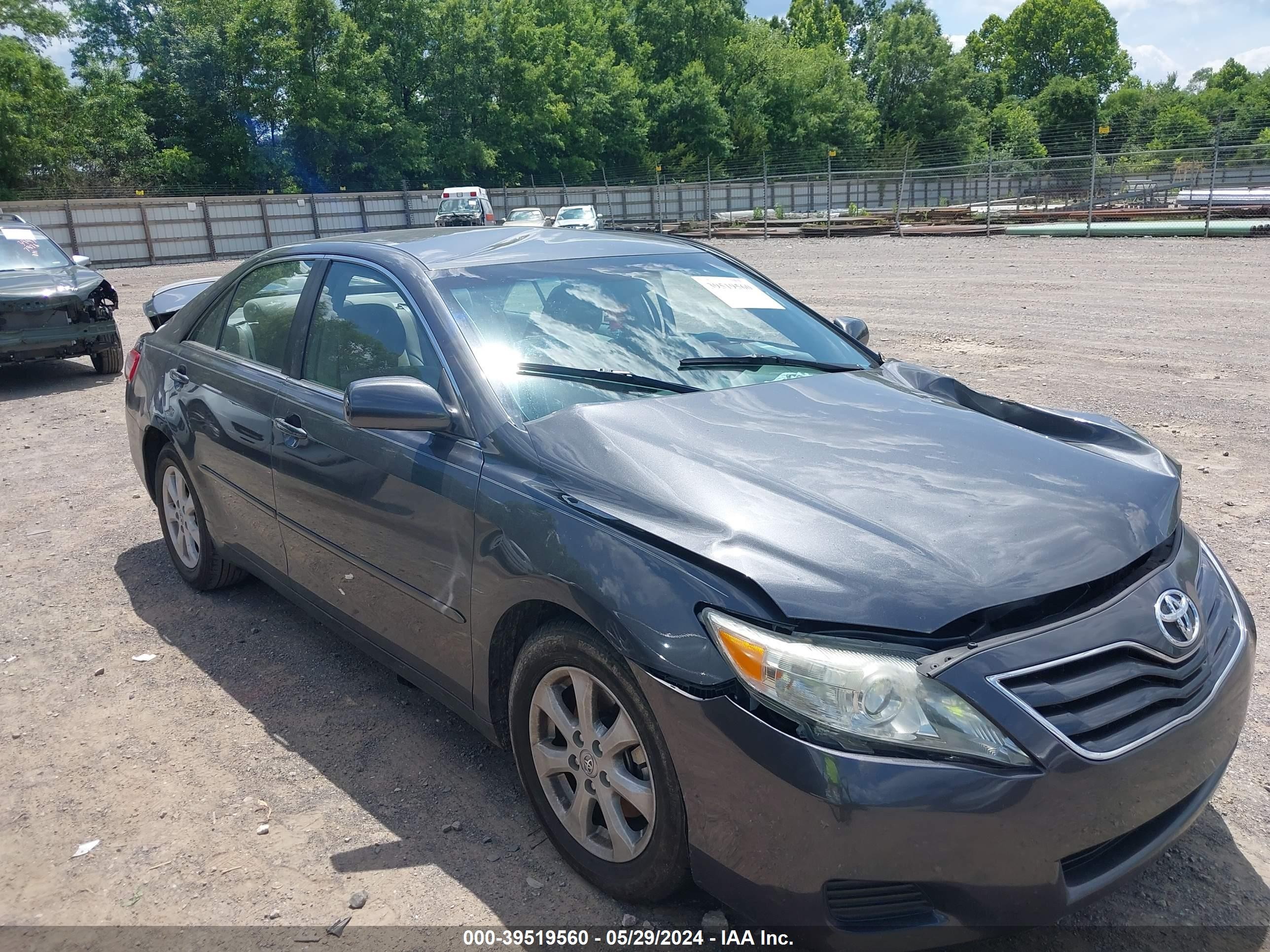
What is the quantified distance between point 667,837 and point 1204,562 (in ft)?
5.39

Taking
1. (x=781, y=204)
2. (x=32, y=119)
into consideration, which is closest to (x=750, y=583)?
(x=781, y=204)

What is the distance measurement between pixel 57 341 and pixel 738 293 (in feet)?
30.1

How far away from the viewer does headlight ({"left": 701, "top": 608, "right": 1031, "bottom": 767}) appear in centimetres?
199

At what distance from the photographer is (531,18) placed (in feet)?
195

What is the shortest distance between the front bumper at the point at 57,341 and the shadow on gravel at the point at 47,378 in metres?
0.35

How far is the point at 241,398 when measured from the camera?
13.4 ft

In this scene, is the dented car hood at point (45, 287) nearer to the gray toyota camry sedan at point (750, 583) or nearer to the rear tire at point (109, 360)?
the rear tire at point (109, 360)

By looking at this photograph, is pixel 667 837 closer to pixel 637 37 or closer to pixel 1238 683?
pixel 1238 683

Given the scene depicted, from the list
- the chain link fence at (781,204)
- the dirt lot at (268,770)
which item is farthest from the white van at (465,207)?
the dirt lot at (268,770)

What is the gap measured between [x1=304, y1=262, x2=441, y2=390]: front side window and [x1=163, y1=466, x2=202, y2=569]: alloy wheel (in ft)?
4.53

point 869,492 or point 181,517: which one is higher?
point 869,492

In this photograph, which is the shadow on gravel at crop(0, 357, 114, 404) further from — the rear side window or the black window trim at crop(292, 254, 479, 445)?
the black window trim at crop(292, 254, 479, 445)

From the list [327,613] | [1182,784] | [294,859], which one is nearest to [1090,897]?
[1182,784]

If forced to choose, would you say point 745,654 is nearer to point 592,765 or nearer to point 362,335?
point 592,765
